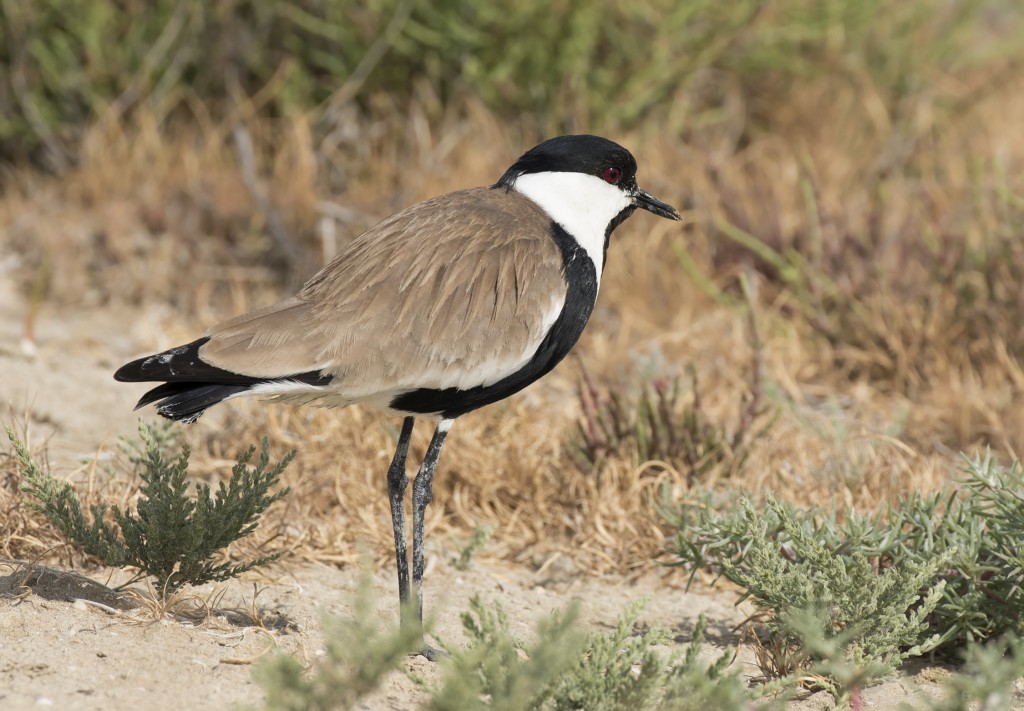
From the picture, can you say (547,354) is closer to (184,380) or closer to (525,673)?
(184,380)

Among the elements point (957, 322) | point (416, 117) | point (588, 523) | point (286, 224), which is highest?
point (416, 117)

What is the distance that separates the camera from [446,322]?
11.3 ft

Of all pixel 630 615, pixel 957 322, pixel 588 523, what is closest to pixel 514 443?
pixel 588 523

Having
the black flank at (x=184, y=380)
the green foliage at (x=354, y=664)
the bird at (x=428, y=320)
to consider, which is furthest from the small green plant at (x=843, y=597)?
the black flank at (x=184, y=380)

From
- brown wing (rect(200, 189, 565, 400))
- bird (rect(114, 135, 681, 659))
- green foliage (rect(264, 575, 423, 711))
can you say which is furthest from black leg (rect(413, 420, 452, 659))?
green foliage (rect(264, 575, 423, 711))

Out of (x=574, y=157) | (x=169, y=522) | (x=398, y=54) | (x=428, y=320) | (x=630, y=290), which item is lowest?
(x=169, y=522)

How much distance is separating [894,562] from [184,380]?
200 centimetres

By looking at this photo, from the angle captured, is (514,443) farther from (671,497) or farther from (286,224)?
(286,224)

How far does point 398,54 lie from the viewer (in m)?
7.02

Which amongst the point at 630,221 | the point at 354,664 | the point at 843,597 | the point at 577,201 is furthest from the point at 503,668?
the point at 630,221

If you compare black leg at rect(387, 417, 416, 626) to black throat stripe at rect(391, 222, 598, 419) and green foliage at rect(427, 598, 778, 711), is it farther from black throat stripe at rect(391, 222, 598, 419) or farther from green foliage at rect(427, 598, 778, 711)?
green foliage at rect(427, 598, 778, 711)

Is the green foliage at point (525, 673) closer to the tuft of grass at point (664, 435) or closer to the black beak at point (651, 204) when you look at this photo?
the tuft of grass at point (664, 435)

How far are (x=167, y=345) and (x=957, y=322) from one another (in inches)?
134

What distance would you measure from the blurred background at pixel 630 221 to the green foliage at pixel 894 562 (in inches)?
23.2
